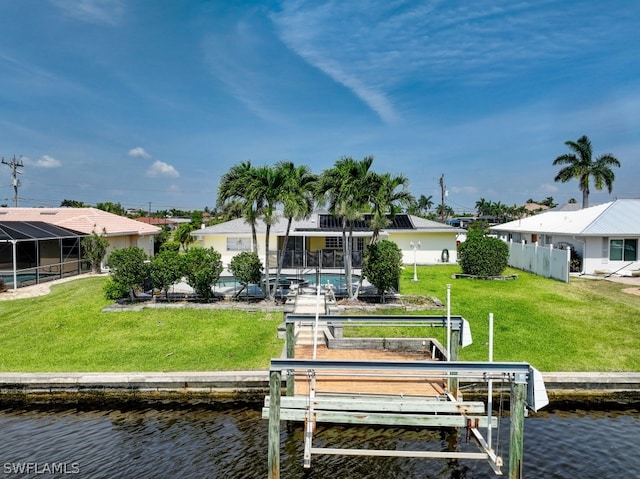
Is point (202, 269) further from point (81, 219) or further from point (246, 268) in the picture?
point (81, 219)

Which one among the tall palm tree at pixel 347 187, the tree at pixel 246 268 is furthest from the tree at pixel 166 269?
the tall palm tree at pixel 347 187

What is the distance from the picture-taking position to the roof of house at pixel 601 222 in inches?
984

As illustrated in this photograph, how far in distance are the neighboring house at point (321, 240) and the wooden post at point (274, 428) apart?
16832 mm

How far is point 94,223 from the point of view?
1120 inches

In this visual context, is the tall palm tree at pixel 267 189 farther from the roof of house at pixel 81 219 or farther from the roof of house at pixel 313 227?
the roof of house at pixel 81 219

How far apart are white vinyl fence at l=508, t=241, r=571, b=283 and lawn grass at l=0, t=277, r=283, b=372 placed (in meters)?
15.6

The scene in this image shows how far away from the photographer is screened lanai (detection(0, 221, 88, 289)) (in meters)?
21.5

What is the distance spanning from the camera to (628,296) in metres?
18.2

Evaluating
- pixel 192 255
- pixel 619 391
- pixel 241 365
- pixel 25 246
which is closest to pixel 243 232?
pixel 192 255

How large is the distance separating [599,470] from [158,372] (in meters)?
9.48

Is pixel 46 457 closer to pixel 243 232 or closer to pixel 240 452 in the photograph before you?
pixel 240 452

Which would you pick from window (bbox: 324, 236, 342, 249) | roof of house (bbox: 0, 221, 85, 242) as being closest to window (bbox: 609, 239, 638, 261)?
window (bbox: 324, 236, 342, 249)

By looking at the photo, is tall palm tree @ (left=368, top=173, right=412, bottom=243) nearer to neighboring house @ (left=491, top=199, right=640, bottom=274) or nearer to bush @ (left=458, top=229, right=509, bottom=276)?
bush @ (left=458, top=229, right=509, bottom=276)

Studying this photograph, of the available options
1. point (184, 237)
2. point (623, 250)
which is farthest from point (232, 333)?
point (184, 237)
